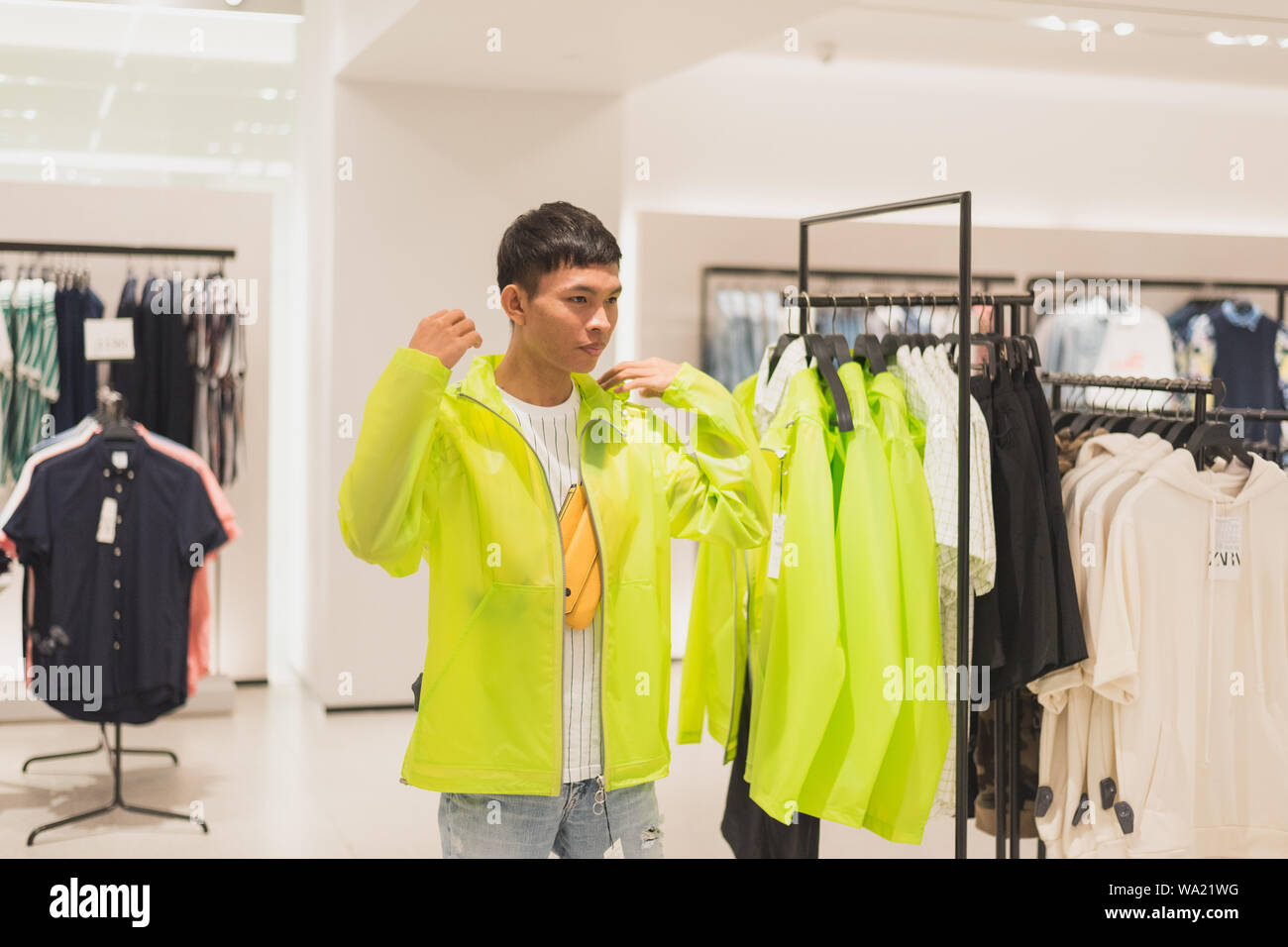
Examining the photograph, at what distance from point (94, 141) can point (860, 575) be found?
4868 mm

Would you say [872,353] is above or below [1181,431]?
above

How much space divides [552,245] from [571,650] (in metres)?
0.66

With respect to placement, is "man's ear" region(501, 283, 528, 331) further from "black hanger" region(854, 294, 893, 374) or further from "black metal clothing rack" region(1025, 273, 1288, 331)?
"black metal clothing rack" region(1025, 273, 1288, 331)

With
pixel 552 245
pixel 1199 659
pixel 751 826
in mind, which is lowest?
pixel 751 826

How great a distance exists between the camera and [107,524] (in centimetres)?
454

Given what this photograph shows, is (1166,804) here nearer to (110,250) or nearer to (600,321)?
(600,321)

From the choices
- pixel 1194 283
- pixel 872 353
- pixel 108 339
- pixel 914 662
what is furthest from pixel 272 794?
pixel 1194 283

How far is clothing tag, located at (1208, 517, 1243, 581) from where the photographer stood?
3.09 m

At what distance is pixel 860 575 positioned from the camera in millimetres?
2916

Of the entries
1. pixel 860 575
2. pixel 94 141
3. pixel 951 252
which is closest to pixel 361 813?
pixel 860 575

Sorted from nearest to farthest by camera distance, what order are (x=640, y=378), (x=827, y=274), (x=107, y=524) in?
1. (x=640, y=378)
2. (x=107, y=524)
3. (x=827, y=274)

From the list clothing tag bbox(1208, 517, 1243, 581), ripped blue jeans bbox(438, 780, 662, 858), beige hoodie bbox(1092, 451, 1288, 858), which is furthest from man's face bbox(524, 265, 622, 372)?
clothing tag bbox(1208, 517, 1243, 581)

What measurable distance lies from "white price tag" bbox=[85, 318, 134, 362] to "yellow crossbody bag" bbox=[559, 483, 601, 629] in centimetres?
417
